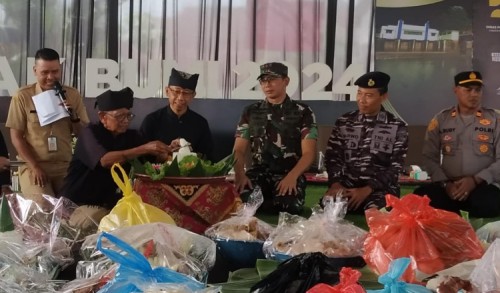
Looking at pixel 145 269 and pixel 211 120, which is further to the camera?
pixel 211 120

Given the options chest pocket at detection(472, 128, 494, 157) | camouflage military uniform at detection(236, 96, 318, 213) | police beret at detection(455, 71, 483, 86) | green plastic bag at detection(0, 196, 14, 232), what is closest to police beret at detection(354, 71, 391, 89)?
camouflage military uniform at detection(236, 96, 318, 213)

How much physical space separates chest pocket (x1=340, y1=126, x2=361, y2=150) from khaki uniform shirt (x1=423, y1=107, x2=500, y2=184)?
2.14ft

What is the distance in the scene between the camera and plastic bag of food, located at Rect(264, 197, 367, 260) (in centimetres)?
197

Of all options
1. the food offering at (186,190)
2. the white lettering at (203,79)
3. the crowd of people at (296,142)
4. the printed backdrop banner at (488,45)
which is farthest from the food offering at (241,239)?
the printed backdrop banner at (488,45)

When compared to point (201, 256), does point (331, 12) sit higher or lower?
higher

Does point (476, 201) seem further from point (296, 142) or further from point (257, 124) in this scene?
point (257, 124)

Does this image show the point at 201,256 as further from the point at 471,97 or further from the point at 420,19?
the point at 420,19

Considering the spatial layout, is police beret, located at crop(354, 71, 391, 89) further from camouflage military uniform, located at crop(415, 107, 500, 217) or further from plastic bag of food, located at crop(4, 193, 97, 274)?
plastic bag of food, located at crop(4, 193, 97, 274)

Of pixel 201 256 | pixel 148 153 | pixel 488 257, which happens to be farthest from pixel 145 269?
pixel 148 153

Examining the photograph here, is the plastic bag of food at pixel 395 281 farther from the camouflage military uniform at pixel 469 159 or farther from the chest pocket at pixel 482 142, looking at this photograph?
the chest pocket at pixel 482 142

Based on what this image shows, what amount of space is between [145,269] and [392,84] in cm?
508

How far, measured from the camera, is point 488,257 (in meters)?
1.49

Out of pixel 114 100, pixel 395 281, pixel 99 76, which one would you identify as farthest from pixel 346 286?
pixel 99 76

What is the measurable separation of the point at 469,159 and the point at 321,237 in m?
2.47
